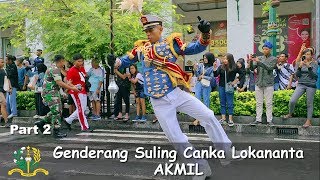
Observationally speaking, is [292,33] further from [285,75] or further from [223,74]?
[223,74]

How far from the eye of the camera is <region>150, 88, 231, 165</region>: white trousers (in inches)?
219

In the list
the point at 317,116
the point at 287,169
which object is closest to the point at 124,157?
the point at 287,169

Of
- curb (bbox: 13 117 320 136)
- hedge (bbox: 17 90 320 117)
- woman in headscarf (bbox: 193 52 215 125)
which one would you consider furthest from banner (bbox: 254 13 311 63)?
curb (bbox: 13 117 320 136)

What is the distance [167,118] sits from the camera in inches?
220

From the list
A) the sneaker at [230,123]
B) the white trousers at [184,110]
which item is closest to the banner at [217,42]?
the sneaker at [230,123]

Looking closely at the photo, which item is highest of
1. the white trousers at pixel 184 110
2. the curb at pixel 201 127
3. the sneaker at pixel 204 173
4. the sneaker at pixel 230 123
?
the white trousers at pixel 184 110

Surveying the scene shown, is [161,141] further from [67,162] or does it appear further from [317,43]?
[317,43]

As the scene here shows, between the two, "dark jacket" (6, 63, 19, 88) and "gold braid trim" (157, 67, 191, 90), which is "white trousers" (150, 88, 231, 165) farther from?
"dark jacket" (6, 63, 19, 88)

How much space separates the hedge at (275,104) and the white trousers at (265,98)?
49cm

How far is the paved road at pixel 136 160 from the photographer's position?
233 inches

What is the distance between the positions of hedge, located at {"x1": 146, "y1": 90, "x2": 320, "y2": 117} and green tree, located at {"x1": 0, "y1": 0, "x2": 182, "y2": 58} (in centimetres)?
324

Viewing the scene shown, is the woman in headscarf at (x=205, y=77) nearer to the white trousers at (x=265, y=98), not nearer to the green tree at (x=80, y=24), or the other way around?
the white trousers at (x=265, y=98)

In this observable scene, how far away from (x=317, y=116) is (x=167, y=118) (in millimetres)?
6175

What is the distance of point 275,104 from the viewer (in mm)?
10820
